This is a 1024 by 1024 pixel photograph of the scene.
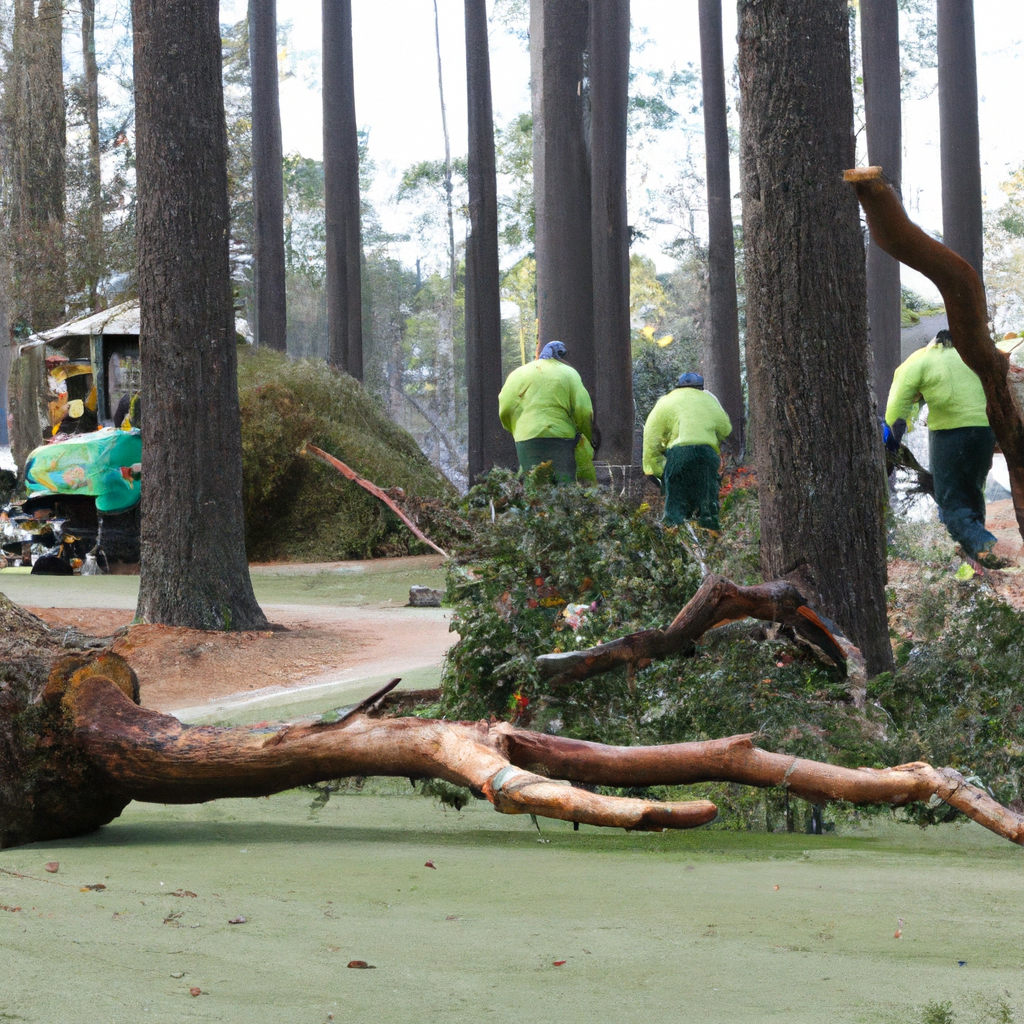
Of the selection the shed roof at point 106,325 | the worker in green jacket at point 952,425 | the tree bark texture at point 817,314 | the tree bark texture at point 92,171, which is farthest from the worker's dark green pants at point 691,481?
the tree bark texture at point 92,171

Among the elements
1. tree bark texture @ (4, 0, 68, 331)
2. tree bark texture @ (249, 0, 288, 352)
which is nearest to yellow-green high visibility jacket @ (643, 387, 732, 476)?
tree bark texture @ (249, 0, 288, 352)

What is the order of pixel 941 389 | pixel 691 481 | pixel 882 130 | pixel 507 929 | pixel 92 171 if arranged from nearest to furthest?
1. pixel 507 929
2. pixel 941 389
3. pixel 691 481
4. pixel 882 130
5. pixel 92 171

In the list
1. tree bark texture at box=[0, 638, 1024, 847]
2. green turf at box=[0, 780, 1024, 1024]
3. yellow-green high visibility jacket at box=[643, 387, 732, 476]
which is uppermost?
yellow-green high visibility jacket at box=[643, 387, 732, 476]

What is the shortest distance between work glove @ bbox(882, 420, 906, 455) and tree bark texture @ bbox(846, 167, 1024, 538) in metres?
3.79

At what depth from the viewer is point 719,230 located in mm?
24094

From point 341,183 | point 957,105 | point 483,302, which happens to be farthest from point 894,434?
point 341,183

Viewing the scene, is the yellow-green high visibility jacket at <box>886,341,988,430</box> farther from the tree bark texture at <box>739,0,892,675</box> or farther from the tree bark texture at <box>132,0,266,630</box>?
the tree bark texture at <box>132,0,266,630</box>

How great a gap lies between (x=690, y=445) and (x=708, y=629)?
22.6 ft

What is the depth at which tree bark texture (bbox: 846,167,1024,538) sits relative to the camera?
438 centimetres

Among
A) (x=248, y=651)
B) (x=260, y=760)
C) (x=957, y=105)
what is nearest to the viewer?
(x=260, y=760)

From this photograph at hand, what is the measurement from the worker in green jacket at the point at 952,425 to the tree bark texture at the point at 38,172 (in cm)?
1968

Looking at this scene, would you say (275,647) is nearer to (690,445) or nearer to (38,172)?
(690,445)

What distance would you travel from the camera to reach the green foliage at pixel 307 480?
15258 mm

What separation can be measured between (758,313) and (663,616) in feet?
4.96
